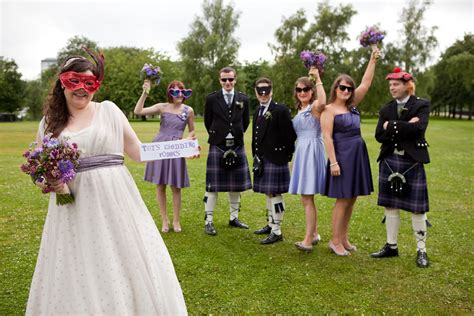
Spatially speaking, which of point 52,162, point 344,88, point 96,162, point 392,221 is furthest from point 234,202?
point 52,162

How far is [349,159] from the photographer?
5.77 m

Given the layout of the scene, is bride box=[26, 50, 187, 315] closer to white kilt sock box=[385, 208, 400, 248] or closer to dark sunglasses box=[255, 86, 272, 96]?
dark sunglasses box=[255, 86, 272, 96]

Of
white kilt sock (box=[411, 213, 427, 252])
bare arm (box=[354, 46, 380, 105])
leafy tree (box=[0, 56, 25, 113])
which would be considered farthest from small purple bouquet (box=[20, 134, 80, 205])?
leafy tree (box=[0, 56, 25, 113])

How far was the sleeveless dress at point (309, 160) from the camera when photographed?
6.06 meters

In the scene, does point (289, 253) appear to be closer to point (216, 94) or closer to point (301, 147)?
point (301, 147)

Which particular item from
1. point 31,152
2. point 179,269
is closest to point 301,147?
point 179,269

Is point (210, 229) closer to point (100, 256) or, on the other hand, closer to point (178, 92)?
point (178, 92)

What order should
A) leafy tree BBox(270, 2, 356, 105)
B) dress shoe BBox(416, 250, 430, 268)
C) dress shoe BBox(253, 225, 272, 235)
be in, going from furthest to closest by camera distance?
1. leafy tree BBox(270, 2, 356, 105)
2. dress shoe BBox(253, 225, 272, 235)
3. dress shoe BBox(416, 250, 430, 268)

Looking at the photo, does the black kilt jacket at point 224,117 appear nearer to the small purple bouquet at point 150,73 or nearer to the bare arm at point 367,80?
the small purple bouquet at point 150,73

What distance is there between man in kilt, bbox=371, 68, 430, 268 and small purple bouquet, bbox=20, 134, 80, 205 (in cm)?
398

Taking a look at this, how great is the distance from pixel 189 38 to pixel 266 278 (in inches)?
2017

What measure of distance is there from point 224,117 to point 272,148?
1013 millimetres

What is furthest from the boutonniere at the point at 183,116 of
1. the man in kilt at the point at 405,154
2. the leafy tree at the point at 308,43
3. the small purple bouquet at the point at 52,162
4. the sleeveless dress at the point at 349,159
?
the leafy tree at the point at 308,43

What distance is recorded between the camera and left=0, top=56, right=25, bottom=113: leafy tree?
68.5 meters
